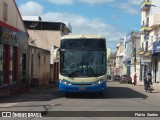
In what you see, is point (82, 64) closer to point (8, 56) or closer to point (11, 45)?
point (8, 56)

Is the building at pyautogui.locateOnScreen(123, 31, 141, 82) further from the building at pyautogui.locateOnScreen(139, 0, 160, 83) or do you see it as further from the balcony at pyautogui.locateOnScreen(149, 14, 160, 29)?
the balcony at pyautogui.locateOnScreen(149, 14, 160, 29)

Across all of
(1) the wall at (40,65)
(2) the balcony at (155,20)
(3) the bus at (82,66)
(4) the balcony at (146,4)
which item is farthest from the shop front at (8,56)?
(4) the balcony at (146,4)

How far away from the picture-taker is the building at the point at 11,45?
96.7ft

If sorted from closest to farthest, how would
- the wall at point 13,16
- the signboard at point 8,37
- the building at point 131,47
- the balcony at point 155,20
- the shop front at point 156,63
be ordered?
the signboard at point 8,37, the wall at point 13,16, the shop front at point 156,63, the balcony at point 155,20, the building at point 131,47

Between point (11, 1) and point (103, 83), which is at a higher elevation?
point (11, 1)

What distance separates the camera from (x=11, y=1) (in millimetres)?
32594

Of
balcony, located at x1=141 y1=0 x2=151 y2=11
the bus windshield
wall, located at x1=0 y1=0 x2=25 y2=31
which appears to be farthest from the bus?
balcony, located at x1=141 y1=0 x2=151 y2=11

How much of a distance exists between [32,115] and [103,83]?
9.35 metres

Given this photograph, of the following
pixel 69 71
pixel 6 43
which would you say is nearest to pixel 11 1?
pixel 6 43

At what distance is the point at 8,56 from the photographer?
30719mm

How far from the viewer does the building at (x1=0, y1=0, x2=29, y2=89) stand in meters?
29.5

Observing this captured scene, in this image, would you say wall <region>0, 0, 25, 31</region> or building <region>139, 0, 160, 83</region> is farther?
building <region>139, 0, 160, 83</region>

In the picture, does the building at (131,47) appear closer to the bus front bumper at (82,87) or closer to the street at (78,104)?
Result: the street at (78,104)

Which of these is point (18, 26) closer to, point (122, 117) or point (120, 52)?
point (122, 117)
